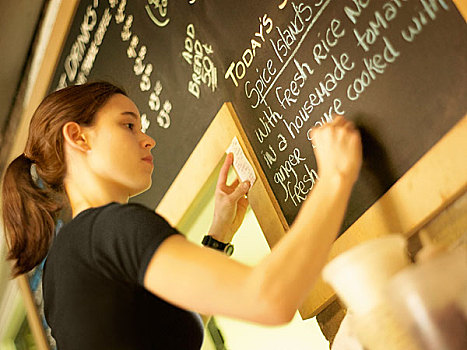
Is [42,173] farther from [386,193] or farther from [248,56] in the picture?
[386,193]

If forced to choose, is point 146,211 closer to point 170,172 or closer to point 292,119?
point 292,119

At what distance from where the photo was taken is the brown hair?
1.34 metres

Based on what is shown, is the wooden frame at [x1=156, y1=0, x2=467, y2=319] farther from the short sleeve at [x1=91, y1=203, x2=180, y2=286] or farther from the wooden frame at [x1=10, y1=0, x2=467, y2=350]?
the short sleeve at [x1=91, y1=203, x2=180, y2=286]

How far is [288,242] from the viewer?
89 centimetres

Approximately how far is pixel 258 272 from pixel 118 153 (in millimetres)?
542

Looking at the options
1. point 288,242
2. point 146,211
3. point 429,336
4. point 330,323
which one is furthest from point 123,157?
point 429,336

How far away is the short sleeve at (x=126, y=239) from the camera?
956 millimetres

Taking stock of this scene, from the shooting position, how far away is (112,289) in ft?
3.48

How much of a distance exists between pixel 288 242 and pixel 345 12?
1.77ft

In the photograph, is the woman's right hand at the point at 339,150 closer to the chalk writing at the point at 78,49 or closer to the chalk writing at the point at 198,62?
the chalk writing at the point at 198,62

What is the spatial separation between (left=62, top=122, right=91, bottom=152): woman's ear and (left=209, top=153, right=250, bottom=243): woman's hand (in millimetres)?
434

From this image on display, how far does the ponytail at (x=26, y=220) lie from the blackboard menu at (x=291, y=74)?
0.52 m

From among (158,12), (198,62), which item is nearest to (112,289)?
(198,62)

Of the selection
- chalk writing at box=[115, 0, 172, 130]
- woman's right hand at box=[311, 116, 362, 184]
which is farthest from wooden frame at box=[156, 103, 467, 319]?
chalk writing at box=[115, 0, 172, 130]
